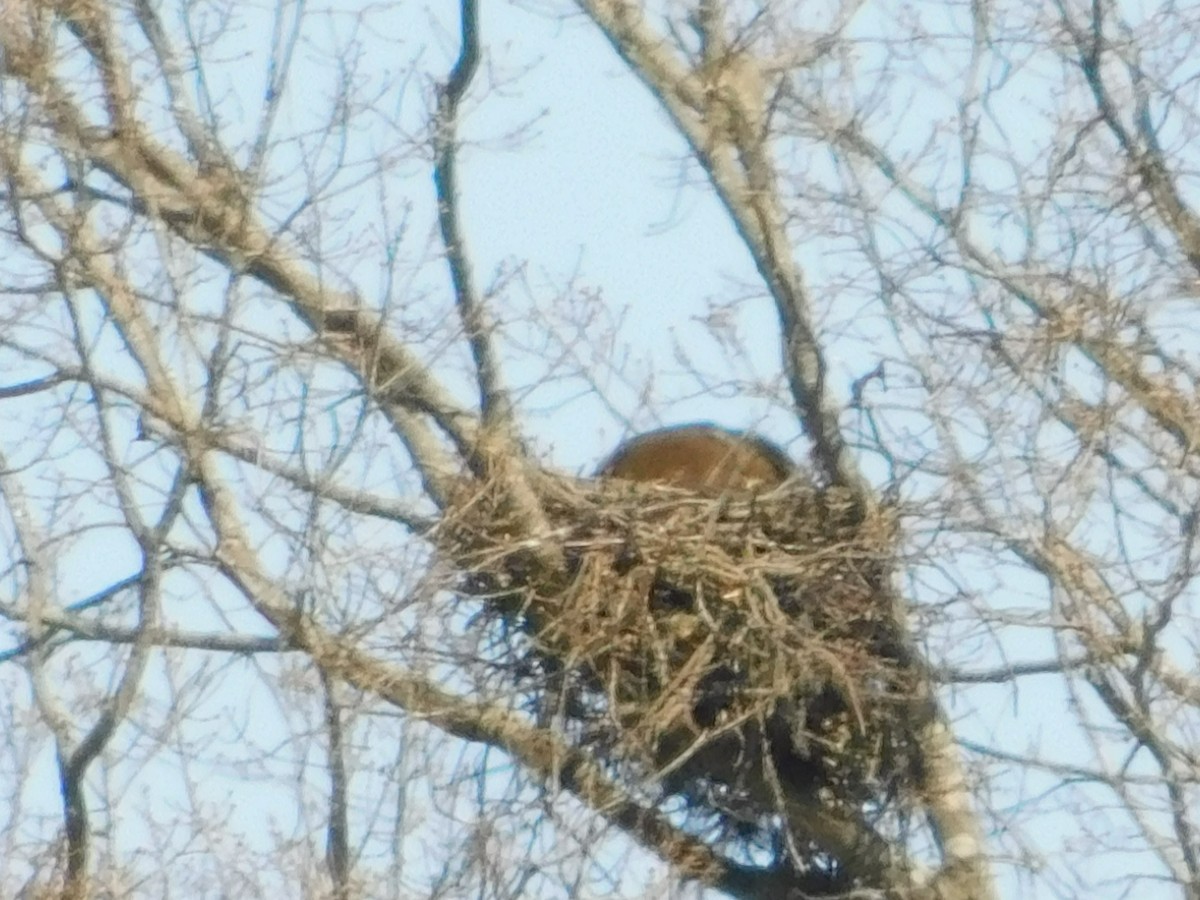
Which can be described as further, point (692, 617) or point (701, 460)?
point (701, 460)

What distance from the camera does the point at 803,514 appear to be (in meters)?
6.98

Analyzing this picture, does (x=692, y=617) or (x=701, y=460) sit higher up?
(x=701, y=460)

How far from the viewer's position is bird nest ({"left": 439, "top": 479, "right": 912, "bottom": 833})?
6.71 metres

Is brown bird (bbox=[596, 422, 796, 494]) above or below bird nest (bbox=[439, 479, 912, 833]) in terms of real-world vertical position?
above

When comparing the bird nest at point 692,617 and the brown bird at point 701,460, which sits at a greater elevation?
the brown bird at point 701,460

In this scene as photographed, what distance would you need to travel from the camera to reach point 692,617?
6781 millimetres

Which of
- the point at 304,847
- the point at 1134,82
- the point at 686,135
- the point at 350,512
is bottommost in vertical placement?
the point at 304,847

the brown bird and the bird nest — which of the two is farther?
the brown bird

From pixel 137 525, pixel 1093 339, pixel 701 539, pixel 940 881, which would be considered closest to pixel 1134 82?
pixel 1093 339

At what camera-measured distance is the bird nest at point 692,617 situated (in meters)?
6.71

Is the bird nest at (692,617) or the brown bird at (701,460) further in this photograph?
the brown bird at (701,460)

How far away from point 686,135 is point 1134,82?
5.17ft

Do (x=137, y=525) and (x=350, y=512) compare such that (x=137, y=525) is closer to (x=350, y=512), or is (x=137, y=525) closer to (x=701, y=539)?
(x=350, y=512)

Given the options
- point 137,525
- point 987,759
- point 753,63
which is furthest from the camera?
point 753,63
